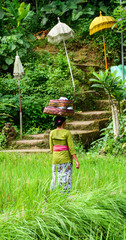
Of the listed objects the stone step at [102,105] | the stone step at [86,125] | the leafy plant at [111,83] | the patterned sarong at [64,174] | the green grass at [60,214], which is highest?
the leafy plant at [111,83]

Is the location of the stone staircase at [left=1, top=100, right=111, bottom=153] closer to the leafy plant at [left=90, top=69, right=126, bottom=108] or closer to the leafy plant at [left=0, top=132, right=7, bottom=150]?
the leafy plant at [left=0, top=132, right=7, bottom=150]

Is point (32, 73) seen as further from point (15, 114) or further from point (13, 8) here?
point (13, 8)

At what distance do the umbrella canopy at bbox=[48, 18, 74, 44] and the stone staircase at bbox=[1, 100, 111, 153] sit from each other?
246cm

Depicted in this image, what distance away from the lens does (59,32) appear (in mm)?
9008

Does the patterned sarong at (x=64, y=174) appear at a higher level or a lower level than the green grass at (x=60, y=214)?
higher

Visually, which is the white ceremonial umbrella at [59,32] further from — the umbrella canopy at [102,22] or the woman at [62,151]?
the woman at [62,151]

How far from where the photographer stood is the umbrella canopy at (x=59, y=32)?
902 centimetres

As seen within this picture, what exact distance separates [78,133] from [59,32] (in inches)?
140

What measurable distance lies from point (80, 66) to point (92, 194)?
23.3 ft

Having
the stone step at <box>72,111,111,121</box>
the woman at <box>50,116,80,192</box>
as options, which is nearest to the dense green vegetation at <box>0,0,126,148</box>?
the stone step at <box>72,111,111,121</box>

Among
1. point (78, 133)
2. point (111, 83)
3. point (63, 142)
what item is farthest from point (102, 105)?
point (63, 142)

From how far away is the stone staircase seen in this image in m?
6.71

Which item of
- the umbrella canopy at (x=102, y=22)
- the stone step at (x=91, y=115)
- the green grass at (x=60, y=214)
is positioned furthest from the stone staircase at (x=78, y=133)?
the green grass at (x=60, y=214)

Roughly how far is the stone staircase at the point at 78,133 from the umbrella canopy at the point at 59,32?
2457 mm
